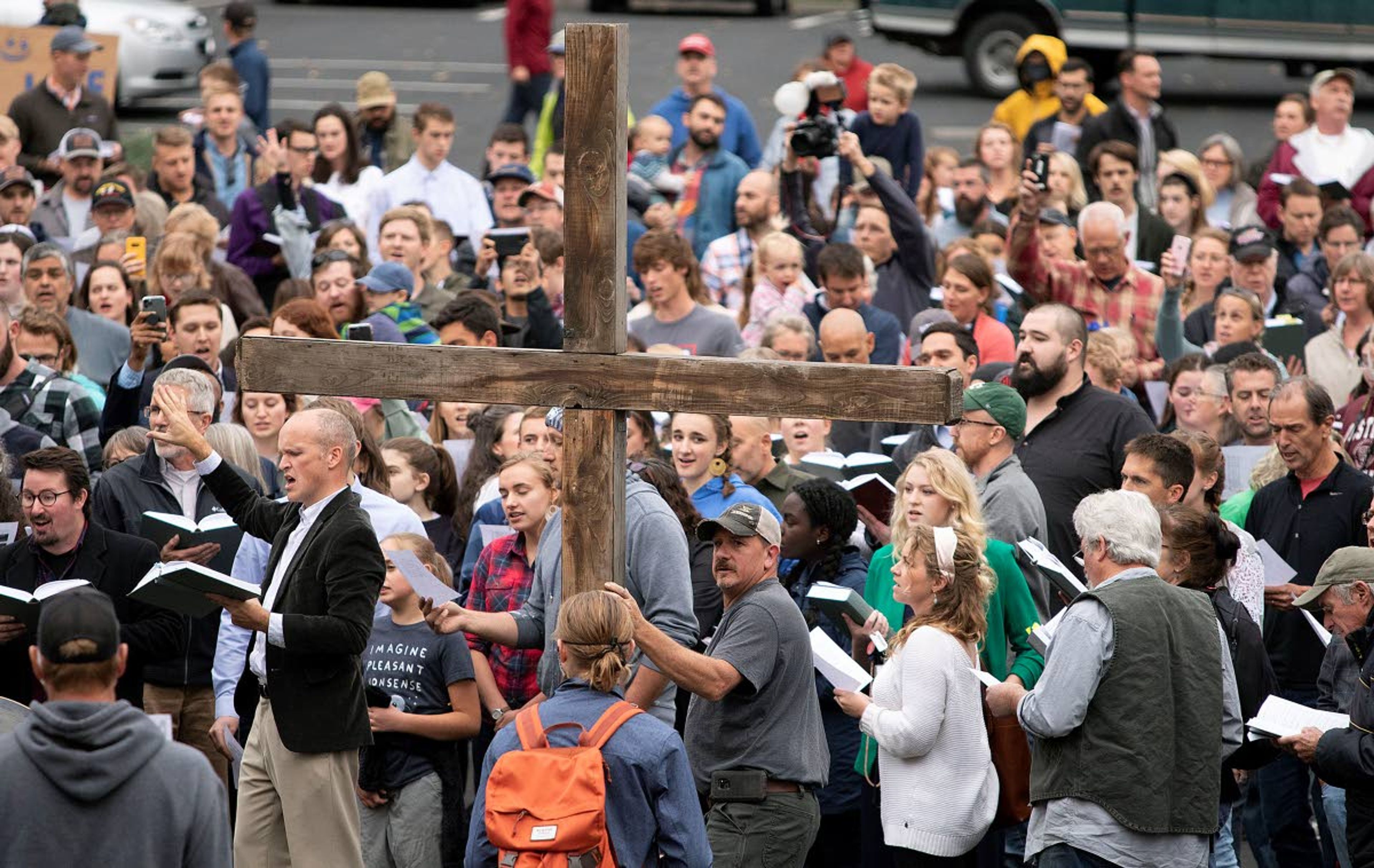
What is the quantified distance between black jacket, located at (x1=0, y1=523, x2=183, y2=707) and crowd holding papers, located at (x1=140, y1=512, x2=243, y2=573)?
0.12 metres

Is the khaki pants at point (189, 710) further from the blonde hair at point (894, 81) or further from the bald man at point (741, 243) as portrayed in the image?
the blonde hair at point (894, 81)

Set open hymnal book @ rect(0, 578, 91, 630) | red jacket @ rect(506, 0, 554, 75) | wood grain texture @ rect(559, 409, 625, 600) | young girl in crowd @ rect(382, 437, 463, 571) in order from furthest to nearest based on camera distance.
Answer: red jacket @ rect(506, 0, 554, 75), young girl in crowd @ rect(382, 437, 463, 571), open hymnal book @ rect(0, 578, 91, 630), wood grain texture @ rect(559, 409, 625, 600)

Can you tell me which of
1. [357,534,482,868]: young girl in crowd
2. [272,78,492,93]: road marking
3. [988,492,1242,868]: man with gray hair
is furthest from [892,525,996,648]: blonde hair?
[272,78,492,93]: road marking

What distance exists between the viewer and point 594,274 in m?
5.67

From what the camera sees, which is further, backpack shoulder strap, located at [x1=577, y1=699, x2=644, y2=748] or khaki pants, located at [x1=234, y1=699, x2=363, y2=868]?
khaki pants, located at [x1=234, y1=699, x2=363, y2=868]

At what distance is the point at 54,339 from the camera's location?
9.29 m

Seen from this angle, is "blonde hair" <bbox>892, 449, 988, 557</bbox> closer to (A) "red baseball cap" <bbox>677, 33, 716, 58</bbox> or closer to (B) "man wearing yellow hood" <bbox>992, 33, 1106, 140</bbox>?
(A) "red baseball cap" <bbox>677, 33, 716, 58</bbox>

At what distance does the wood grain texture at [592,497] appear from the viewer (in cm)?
568

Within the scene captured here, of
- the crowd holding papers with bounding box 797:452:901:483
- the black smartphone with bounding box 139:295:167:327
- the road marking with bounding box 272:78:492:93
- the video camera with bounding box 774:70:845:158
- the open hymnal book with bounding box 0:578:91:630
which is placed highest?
the road marking with bounding box 272:78:492:93

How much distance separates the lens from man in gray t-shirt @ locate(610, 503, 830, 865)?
6344 mm

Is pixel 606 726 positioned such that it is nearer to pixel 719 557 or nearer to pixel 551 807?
pixel 551 807

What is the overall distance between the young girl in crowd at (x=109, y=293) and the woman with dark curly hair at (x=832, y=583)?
4.58 metres

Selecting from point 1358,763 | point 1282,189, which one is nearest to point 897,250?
point 1282,189

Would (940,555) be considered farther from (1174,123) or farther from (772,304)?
(1174,123)
